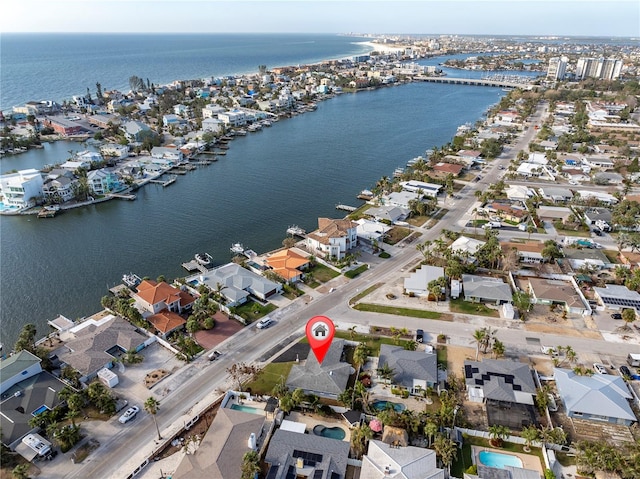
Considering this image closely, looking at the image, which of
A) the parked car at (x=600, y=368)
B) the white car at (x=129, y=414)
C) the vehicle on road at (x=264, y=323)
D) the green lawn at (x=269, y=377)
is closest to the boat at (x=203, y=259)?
the vehicle on road at (x=264, y=323)

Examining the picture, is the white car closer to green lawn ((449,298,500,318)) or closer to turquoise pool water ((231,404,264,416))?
turquoise pool water ((231,404,264,416))

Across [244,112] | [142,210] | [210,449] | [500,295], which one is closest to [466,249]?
[500,295]

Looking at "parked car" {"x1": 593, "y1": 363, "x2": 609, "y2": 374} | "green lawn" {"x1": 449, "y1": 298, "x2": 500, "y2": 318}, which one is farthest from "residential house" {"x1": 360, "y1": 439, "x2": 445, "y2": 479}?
"green lawn" {"x1": 449, "y1": 298, "x2": 500, "y2": 318}

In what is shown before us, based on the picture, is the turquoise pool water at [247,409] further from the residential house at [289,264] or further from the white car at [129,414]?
the residential house at [289,264]

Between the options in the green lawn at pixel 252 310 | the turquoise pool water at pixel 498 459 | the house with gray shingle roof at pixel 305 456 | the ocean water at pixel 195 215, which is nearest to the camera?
the house with gray shingle roof at pixel 305 456

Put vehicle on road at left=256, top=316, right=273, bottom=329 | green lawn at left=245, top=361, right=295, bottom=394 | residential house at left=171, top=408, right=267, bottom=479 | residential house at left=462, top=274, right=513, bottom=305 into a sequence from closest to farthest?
residential house at left=171, top=408, right=267, bottom=479 → green lawn at left=245, top=361, right=295, bottom=394 → vehicle on road at left=256, top=316, right=273, bottom=329 → residential house at left=462, top=274, right=513, bottom=305

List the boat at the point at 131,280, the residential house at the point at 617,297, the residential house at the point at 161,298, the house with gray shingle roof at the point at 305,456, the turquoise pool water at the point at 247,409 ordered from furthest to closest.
Result: the boat at the point at 131,280, the residential house at the point at 617,297, the residential house at the point at 161,298, the turquoise pool water at the point at 247,409, the house with gray shingle roof at the point at 305,456

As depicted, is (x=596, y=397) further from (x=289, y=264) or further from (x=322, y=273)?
(x=289, y=264)
